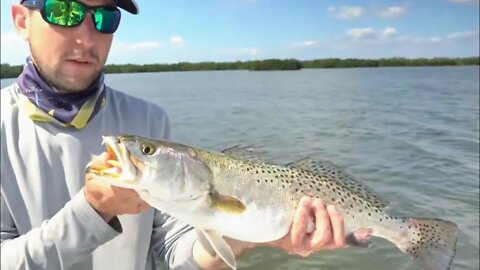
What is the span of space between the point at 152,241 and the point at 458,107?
84.4ft

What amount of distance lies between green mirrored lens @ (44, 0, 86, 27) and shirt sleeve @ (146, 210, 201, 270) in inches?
46.4

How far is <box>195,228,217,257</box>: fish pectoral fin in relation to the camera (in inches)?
102

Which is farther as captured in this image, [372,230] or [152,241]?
[152,241]

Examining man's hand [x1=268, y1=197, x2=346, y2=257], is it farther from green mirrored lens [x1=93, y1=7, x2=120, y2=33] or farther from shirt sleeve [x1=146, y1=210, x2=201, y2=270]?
green mirrored lens [x1=93, y1=7, x2=120, y2=33]

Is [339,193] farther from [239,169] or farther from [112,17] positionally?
[112,17]

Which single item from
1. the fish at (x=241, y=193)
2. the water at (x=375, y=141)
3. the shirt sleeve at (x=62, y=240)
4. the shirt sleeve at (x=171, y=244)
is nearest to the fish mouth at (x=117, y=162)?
the fish at (x=241, y=193)

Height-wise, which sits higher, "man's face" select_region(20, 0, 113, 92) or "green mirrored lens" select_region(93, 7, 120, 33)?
"green mirrored lens" select_region(93, 7, 120, 33)

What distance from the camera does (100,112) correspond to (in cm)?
290

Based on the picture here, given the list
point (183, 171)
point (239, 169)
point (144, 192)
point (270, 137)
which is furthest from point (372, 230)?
point (270, 137)

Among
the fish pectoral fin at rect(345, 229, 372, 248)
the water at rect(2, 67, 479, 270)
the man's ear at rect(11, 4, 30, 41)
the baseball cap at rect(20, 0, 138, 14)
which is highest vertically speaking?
the baseball cap at rect(20, 0, 138, 14)

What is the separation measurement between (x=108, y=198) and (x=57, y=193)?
2.15 ft

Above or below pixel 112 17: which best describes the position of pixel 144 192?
below

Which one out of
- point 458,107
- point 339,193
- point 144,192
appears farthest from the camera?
point 458,107

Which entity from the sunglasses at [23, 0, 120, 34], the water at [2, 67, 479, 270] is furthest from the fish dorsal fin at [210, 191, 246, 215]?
the water at [2, 67, 479, 270]
